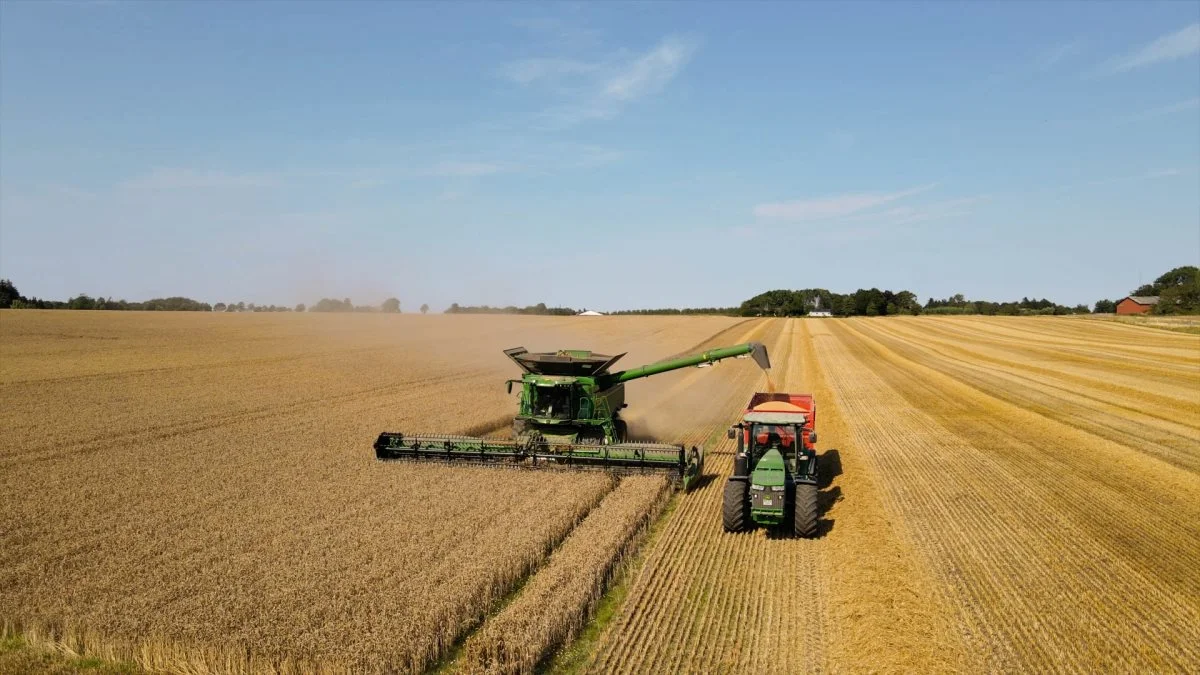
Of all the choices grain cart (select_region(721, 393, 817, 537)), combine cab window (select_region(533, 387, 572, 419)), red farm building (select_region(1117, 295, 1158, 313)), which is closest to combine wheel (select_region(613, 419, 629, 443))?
combine cab window (select_region(533, 387, 572, 419))

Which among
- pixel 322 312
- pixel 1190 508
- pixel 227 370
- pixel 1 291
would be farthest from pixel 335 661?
pixel 1 291

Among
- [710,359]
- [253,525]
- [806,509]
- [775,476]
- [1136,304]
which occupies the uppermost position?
[1136,304]

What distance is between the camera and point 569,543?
1169 cm

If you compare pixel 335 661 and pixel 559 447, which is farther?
pixel 559 447

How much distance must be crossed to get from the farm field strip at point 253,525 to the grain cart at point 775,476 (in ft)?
9.44

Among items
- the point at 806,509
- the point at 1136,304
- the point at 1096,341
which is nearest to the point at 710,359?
the point at 806,509

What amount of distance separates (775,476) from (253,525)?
860cm

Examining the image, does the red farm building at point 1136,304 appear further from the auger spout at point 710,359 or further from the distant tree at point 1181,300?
the auger spout at point 710,359

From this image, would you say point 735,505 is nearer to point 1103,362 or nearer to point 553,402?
point 553,402

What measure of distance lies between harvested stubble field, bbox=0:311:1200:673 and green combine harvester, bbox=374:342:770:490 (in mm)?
687

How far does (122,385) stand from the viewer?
1040 inches

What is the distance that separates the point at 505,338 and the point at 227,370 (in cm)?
2622

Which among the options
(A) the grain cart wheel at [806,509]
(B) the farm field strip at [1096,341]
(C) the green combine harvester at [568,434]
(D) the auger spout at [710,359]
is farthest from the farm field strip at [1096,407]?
(C) the green combine harvester at [568,434]

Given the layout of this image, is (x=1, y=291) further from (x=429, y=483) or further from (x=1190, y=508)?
(x=1190, y=508)
